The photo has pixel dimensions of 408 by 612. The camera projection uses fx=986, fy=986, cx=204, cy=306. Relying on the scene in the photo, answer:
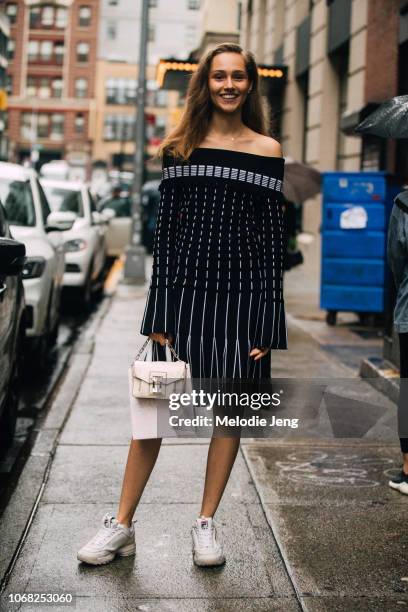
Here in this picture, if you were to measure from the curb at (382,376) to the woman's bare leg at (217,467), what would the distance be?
325 cm

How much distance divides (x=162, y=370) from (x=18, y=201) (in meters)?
6.21

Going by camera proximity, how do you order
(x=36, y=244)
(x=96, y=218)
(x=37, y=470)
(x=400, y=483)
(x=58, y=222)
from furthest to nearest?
(x=96, y=218)
(x=58, y=222)
(x=36, y=244)
(x=37, y=470)
(x=400, y=483)

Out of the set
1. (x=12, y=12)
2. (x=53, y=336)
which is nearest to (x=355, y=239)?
(x=53, y=336)

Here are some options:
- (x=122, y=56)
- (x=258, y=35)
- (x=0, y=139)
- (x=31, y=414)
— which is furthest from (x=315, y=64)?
(x=122, y=56)

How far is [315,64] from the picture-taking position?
19750 millimetres

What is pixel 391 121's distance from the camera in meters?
5.05

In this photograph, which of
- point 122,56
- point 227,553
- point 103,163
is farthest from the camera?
point 122,56

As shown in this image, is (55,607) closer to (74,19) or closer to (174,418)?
(174,418)

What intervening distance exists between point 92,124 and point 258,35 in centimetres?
5909

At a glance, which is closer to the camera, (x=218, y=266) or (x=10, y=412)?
(x=218, y=266)

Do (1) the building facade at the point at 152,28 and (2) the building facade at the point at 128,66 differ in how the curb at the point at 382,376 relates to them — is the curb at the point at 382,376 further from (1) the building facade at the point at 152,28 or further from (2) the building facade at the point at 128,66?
(1) the building facade at the point at 152,28

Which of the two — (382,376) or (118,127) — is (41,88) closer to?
(118,127)

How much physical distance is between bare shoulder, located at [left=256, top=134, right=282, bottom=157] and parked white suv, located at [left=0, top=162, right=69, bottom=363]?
462 cm

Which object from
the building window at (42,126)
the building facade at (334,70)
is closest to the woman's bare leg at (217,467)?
the building facade at (334,70)
